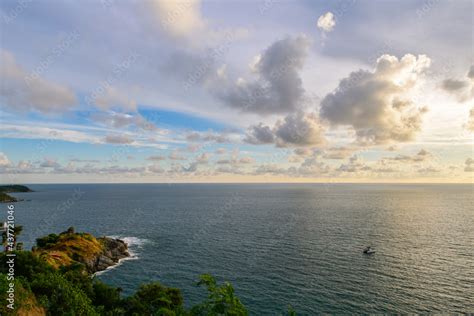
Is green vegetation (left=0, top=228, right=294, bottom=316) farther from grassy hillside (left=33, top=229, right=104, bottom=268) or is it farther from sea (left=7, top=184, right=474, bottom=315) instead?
sea (left=7, top=184, right=474, bottom=315)

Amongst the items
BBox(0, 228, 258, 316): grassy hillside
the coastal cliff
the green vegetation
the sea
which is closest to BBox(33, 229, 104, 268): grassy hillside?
the coastal cliff

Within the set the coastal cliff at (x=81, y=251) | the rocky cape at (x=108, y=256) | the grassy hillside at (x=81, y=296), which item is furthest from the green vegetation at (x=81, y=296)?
the rocky cape at (x=108, y=256)

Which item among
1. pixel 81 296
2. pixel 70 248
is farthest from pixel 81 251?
pixel 81 296

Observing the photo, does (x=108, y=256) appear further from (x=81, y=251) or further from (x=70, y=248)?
(x=70, y=248)

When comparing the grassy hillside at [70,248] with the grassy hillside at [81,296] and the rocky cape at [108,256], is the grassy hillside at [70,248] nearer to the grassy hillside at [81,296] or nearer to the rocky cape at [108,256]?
the grassy hillside at [81,296]

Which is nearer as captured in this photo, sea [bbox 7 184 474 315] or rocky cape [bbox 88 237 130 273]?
sea [bbox 7 184 474 315]

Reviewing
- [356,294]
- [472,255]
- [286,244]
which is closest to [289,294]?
[356,294]
